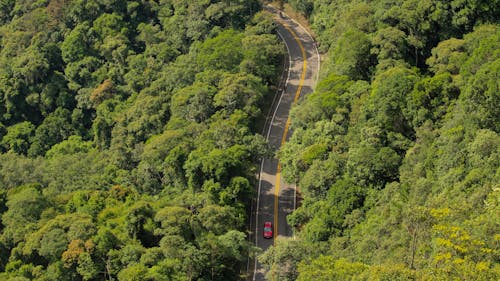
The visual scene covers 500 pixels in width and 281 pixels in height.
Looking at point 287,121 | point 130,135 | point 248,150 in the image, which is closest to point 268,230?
→ point 248,150

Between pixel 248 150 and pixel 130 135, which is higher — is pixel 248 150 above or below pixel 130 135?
above

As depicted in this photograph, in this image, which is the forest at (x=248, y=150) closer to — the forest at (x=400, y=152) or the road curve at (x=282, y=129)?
the forest at (x=400, y=152)

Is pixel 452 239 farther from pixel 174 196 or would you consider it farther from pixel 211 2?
pixel 211 2

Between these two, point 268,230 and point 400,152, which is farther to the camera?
point 268,230

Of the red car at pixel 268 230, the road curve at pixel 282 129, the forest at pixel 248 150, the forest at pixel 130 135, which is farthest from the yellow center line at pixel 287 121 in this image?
the forest at pixel 130 135

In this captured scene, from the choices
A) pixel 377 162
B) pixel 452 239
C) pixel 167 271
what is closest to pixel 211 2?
pixel 377 162

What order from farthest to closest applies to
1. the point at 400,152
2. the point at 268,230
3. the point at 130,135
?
the point at 130,135
the point at 268,230
the point at 400,152

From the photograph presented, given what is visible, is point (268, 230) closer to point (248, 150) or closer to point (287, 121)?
point (248, 150)
